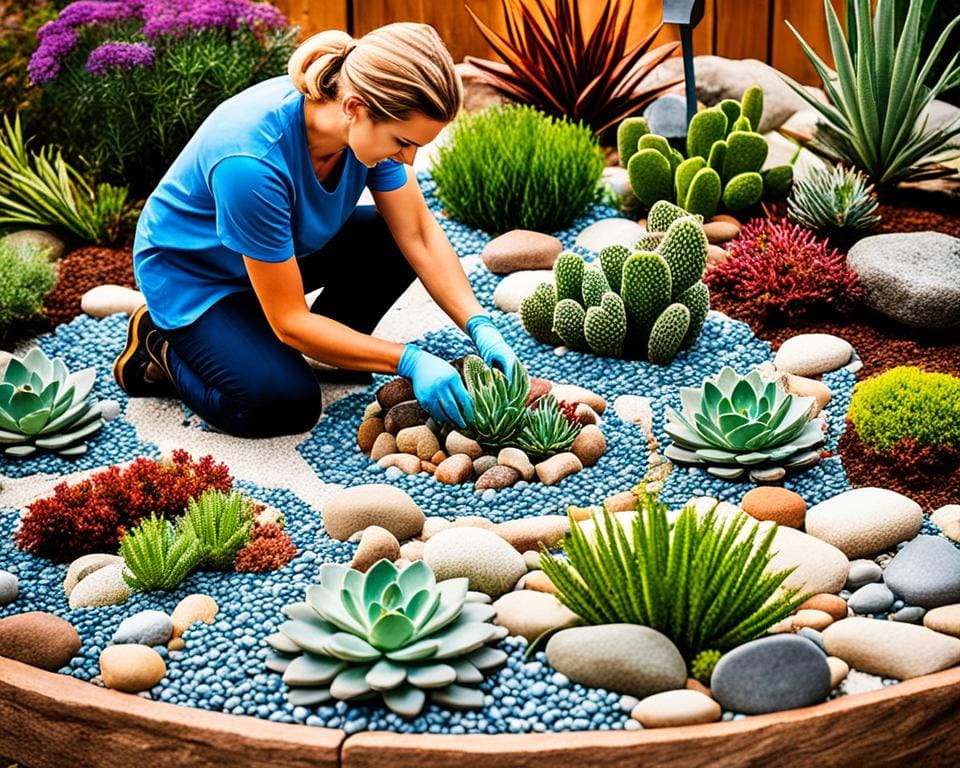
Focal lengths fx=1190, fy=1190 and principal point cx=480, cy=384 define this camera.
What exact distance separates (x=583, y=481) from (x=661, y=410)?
44 cm

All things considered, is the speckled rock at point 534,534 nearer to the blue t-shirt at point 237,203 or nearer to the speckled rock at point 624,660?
the speckled rock at point 624,660

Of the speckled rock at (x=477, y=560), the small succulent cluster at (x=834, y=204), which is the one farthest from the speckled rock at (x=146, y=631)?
the small succulent cluster at (x=834, y=204)

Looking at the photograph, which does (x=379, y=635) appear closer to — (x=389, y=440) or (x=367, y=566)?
Result: (x=367, y=566)

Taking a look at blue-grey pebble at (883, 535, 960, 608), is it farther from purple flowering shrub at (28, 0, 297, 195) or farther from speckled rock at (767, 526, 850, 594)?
purple flowering shrub at (28, 0, 297, 195)

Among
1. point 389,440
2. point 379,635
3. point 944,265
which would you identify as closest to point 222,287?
point 389,440

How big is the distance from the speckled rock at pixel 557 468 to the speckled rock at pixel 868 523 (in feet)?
2.23

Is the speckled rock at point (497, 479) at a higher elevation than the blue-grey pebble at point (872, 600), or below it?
below

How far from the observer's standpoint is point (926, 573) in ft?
8.77

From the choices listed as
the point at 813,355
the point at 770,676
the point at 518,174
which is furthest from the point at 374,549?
the point at 518,174

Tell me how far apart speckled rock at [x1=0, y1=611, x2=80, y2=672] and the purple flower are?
304 cm

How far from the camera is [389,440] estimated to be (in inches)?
138

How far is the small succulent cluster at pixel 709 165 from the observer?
14.6ft

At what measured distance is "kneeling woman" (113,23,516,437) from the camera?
3.00 metres

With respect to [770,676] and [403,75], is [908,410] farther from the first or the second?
[403,75]
